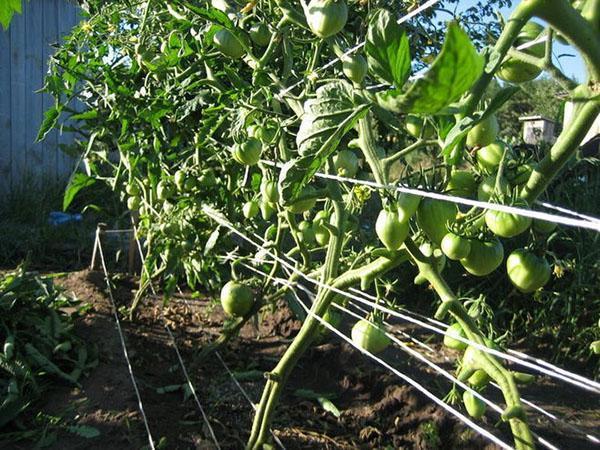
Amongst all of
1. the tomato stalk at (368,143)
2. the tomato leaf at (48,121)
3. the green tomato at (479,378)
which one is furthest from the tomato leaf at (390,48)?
the tomato leaf at (48,121)

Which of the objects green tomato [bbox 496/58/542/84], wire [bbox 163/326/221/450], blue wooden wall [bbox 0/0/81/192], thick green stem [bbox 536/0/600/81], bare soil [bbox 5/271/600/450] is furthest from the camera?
blue wooden wall [bbox 0/0/81/192]

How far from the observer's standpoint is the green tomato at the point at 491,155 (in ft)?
2.81

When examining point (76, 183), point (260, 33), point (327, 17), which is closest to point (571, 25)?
point (327, 17)

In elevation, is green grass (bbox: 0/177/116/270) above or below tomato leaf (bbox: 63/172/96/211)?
below

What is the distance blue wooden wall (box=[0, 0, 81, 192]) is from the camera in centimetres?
578

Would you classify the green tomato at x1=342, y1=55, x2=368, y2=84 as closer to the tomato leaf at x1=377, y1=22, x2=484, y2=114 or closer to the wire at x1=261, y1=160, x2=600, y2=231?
the wire at x1=261, y1=160, x2=600, y2=231

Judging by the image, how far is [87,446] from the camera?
1812 mm

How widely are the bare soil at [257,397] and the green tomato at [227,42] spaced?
3.14ft

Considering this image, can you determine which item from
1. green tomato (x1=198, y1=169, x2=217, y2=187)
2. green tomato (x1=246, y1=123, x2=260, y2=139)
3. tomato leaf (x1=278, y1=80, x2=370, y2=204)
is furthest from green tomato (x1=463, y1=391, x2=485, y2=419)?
green tomato (x1=198, y1=169, x2=217, y2=187)

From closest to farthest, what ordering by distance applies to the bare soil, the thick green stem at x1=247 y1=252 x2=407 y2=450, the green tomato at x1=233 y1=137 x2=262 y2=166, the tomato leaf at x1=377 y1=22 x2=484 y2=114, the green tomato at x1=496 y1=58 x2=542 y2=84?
the tomato leaf at x1=377 y1=22 x2=484 y2=114, the green tomato at x1=496 y1=58 x2=542 y2=84, the thick green stem at x1=247 y1=252 x2=407 y2=450, the green tomato at x1=233 y1=137 x2=262 y2=166, the bare soil

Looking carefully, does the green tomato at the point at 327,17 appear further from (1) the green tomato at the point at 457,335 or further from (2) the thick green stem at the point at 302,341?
(1) the green tomato at the point at 457,335

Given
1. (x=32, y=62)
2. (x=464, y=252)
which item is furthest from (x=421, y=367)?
(x=32, y=62)

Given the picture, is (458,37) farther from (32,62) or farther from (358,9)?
(32,62)

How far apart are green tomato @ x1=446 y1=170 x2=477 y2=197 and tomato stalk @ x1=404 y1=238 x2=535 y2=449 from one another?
99mm
